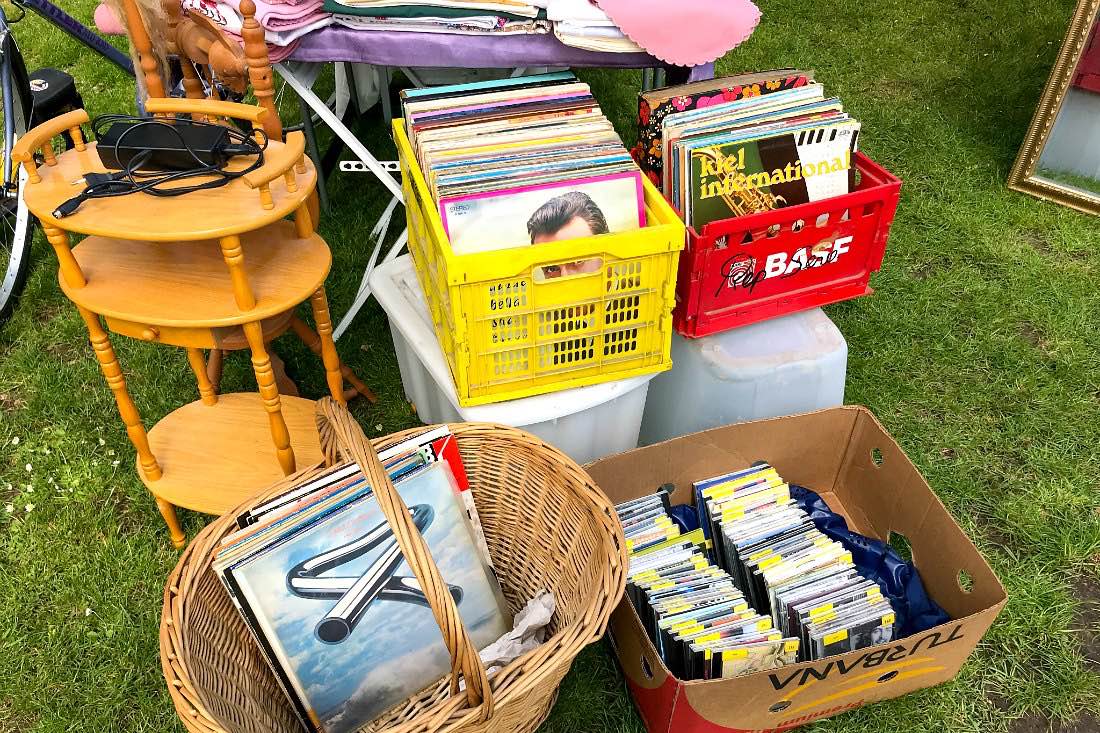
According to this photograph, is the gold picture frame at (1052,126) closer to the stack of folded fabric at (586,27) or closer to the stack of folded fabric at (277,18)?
the stack of folded fabric at (586,27)

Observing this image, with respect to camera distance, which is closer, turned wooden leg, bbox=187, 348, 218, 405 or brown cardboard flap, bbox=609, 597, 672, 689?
brown cardboard flap, bbox=609, 597, 672, 689

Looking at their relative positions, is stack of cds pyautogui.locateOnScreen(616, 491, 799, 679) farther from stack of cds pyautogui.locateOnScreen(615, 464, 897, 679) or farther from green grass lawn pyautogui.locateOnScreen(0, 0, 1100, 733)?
green grass lawn pyautogui.locateOnScreen(0, 0, 1100, 733)

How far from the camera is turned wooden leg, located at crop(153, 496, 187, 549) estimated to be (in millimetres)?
2295

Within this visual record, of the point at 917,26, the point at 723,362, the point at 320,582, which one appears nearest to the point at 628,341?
the point at 723,362

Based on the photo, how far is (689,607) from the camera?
6.38 ft

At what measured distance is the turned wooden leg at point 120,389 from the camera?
6.38 feet

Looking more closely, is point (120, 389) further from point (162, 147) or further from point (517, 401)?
point (517, 401)

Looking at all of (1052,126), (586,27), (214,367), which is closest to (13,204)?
(214,367)

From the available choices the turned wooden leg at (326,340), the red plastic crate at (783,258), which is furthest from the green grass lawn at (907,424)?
the red plastic crate at (783,258)

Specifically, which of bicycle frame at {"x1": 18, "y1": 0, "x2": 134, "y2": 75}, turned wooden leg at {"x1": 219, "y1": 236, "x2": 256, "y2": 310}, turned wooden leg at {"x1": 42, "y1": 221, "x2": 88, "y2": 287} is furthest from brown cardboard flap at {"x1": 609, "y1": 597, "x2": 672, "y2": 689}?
bicycle frame at {"x1": 18, "y1": 0, "x2": 134, "y2": 75}

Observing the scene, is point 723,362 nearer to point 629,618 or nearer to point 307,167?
point 629,618

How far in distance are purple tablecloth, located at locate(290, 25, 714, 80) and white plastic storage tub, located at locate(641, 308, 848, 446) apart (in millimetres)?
862

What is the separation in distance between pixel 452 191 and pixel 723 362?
905mm

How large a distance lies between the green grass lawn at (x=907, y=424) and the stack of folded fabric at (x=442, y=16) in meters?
1.15
